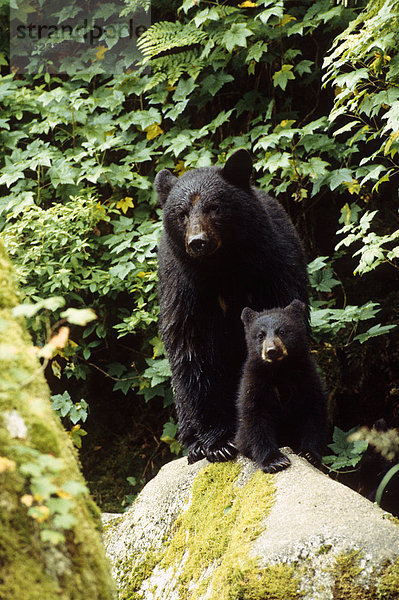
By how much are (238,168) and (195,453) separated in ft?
6.52

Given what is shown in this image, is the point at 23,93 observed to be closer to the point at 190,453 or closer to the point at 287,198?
the point at 287,198

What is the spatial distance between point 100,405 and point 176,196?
355cm

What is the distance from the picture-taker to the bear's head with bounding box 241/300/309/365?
3.82 m

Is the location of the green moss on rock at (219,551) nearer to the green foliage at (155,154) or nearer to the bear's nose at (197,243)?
the bear's nose at (197,243)

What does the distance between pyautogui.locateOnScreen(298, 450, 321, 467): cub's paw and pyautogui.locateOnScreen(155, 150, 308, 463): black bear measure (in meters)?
0.59

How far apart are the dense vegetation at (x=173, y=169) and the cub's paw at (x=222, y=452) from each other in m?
1.93

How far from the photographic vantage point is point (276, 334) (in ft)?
12.8

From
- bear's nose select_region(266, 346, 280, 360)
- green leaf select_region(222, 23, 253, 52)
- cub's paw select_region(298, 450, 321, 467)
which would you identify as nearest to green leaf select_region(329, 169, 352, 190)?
green leaf select_region(222, 23, 253, 52)

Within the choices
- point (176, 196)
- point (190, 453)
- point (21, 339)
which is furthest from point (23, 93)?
point (21, 339)

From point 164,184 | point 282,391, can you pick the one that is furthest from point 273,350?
point 164,184

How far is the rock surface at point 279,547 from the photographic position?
8.88 ft

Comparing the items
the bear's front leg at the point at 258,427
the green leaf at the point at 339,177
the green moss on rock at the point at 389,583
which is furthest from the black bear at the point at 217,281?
the green moss on rock at the point at 389,583

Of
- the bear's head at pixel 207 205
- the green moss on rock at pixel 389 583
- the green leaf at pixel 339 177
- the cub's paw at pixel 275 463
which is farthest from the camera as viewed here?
the green leaf at pixel 339 177

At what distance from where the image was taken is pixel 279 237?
4.70 meters
